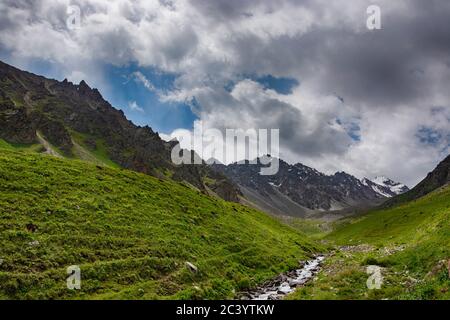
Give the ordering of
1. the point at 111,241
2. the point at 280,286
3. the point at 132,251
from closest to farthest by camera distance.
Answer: the point at 132,251
the point at 111,241
the point at 280,286

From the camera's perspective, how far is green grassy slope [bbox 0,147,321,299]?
24609 millimetres

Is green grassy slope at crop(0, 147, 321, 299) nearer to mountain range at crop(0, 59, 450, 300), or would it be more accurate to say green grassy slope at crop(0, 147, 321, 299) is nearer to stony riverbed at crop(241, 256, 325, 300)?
mountain range at crop(0, 59, 450, 300)

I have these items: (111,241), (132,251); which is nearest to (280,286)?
(132,251)

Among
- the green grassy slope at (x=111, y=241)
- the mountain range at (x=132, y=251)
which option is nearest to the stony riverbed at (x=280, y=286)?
the mountain range at (x=132, y=251)

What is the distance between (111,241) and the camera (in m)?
31.6

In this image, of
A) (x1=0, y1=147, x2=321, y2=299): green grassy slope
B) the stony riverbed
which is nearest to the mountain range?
(x1=0, y1=147, x2=321, y2=299): green grassy slope

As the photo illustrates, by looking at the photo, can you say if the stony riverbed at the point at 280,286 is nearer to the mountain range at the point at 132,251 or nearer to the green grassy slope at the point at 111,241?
the mountain range at the point at 132,251

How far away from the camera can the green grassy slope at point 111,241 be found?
2461cm

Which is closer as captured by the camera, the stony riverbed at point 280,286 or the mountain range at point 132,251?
the mountain range at point 132,251

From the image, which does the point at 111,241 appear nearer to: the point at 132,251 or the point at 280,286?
the point at 132,251

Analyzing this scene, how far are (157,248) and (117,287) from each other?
27.6 ft

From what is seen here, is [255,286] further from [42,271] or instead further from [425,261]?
[42,271]

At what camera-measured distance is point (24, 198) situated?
3406 cm
